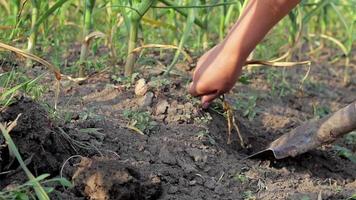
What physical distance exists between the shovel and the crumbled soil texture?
5 centimetres

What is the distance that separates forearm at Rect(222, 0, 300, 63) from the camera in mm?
2041

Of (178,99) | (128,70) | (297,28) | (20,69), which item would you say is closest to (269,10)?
(178,99)

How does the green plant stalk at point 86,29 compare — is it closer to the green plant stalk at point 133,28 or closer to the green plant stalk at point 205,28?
the green plant stalk at point 133,28

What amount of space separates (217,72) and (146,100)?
1.01 feet

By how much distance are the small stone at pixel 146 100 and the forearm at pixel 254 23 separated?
0.35 m

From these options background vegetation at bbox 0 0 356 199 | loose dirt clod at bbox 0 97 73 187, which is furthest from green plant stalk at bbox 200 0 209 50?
loose dirt clod at bbox 0 97 73 187

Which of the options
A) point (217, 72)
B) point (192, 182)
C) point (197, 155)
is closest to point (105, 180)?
point (192, 182)

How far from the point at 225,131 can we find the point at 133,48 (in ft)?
1.48

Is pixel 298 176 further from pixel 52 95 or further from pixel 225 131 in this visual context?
pixel 52 95

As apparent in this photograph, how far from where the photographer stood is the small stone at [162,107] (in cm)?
231

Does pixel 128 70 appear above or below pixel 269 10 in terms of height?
below

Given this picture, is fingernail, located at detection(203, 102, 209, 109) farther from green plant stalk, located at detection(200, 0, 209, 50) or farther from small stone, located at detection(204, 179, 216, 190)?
green plant stalk, located at detection(200, 0, 209, 50)

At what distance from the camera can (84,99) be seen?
2381 millimetres

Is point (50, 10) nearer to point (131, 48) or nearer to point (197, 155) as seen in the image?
point (131, 48)
